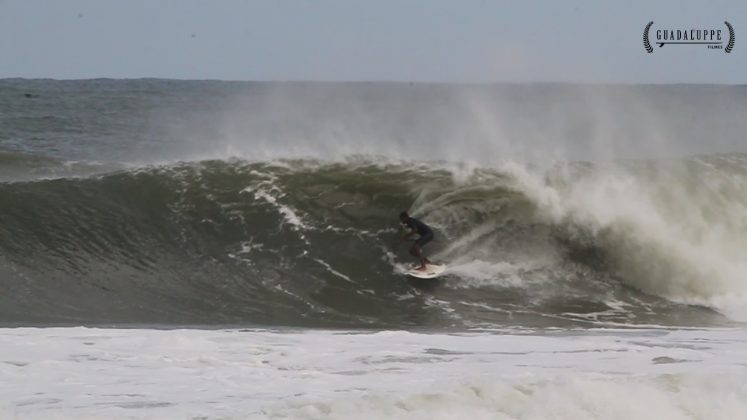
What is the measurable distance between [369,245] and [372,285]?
1.18 meters

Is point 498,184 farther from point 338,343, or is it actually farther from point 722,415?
point 722,415

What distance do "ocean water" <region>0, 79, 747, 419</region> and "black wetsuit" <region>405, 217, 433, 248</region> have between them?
2.02 feet

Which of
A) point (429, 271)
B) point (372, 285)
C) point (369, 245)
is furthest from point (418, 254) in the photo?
point (369, 245)

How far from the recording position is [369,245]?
14.6m

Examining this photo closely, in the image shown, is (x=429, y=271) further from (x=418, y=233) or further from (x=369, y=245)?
(x=369, y=245)

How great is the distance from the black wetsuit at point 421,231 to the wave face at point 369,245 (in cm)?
59

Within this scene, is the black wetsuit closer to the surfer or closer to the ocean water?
the surfer

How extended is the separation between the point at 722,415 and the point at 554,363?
6.45ft

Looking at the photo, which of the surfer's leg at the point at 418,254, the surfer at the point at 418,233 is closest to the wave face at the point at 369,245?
the surfer's leg at the point at 418,254

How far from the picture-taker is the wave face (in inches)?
487

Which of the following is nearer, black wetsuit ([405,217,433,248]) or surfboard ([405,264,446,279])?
black wetsuit ([405,217,433,248])

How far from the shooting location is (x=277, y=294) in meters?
12.9

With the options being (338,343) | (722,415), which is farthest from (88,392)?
(722,415)

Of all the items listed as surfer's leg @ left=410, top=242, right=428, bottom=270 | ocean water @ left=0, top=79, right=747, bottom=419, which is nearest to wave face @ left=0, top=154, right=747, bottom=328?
ocean water @ left=0, top=79, right=747, bottom=419
